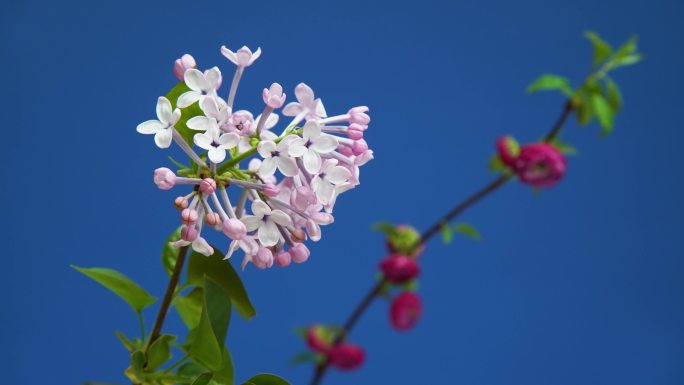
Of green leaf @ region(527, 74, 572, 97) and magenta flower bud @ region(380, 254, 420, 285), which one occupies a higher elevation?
green leaf @ region(527, 74, 572, 97)

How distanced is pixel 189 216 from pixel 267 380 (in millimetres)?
141

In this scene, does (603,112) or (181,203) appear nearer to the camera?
(181,203)

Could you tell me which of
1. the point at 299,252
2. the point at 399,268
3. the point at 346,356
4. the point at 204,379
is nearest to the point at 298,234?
the point at 299,252

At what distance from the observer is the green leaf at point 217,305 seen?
0.55 m

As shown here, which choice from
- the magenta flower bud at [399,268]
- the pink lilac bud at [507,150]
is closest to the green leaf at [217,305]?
the magenta flower bud at [399,268]

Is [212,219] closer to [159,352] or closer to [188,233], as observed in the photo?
[188,233]

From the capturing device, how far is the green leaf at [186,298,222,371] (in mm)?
542

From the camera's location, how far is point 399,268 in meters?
1.21

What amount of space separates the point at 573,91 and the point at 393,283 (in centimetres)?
40

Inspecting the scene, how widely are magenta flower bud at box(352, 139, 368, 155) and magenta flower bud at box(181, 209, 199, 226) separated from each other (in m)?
0.11

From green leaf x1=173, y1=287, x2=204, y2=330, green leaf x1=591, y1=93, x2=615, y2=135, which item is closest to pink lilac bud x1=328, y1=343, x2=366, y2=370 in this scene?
green leaf x1=591, y1=93, x2=615, y2=135

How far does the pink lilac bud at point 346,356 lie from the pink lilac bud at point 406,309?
9 centimetres

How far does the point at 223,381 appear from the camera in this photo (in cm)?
58

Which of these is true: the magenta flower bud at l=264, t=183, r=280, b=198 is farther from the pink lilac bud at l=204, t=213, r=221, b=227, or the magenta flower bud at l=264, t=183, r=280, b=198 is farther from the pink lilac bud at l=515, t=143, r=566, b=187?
the pink lilac bud at l=515, t=143, r=566, b=187
